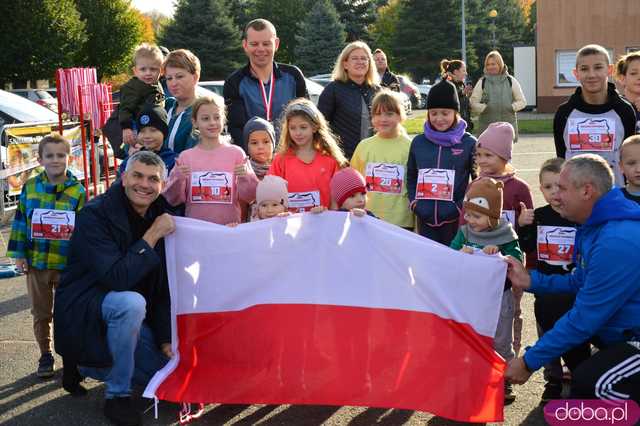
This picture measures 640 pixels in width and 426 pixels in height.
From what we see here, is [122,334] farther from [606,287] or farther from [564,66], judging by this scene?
[564,66]

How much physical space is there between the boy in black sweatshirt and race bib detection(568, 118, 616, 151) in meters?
0.94

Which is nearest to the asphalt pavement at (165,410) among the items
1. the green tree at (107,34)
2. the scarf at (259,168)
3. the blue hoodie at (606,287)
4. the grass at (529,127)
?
the blue hoodie at (606,287)

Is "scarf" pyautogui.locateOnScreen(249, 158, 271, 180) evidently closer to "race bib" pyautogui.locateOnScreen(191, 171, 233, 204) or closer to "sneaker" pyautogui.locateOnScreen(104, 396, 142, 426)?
"race bib" pyautogui.locateOnScreen(191, 171, 233, 204)

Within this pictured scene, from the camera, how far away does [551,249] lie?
17.4 feet

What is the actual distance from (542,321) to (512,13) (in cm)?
7430

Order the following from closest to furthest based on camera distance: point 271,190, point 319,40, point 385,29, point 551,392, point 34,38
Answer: point 551,392 → point 271,190 → point 34,38 → point 319,40 → point 385,29

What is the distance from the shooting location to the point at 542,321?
5.18 meters

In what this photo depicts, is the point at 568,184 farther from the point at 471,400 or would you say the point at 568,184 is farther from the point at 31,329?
the point at 31,329

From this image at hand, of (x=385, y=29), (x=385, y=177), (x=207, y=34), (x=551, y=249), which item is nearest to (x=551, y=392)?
(x=551, y=249)

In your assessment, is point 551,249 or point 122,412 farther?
point 551,249

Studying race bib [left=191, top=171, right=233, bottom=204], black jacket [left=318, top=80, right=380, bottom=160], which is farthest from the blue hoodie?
black jacket [left=318, top=80, right=380, bottom=160]

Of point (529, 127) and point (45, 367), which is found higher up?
point (529, 127)

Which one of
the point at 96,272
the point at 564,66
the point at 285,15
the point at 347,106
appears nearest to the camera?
the point at 96,272

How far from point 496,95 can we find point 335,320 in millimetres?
10038
